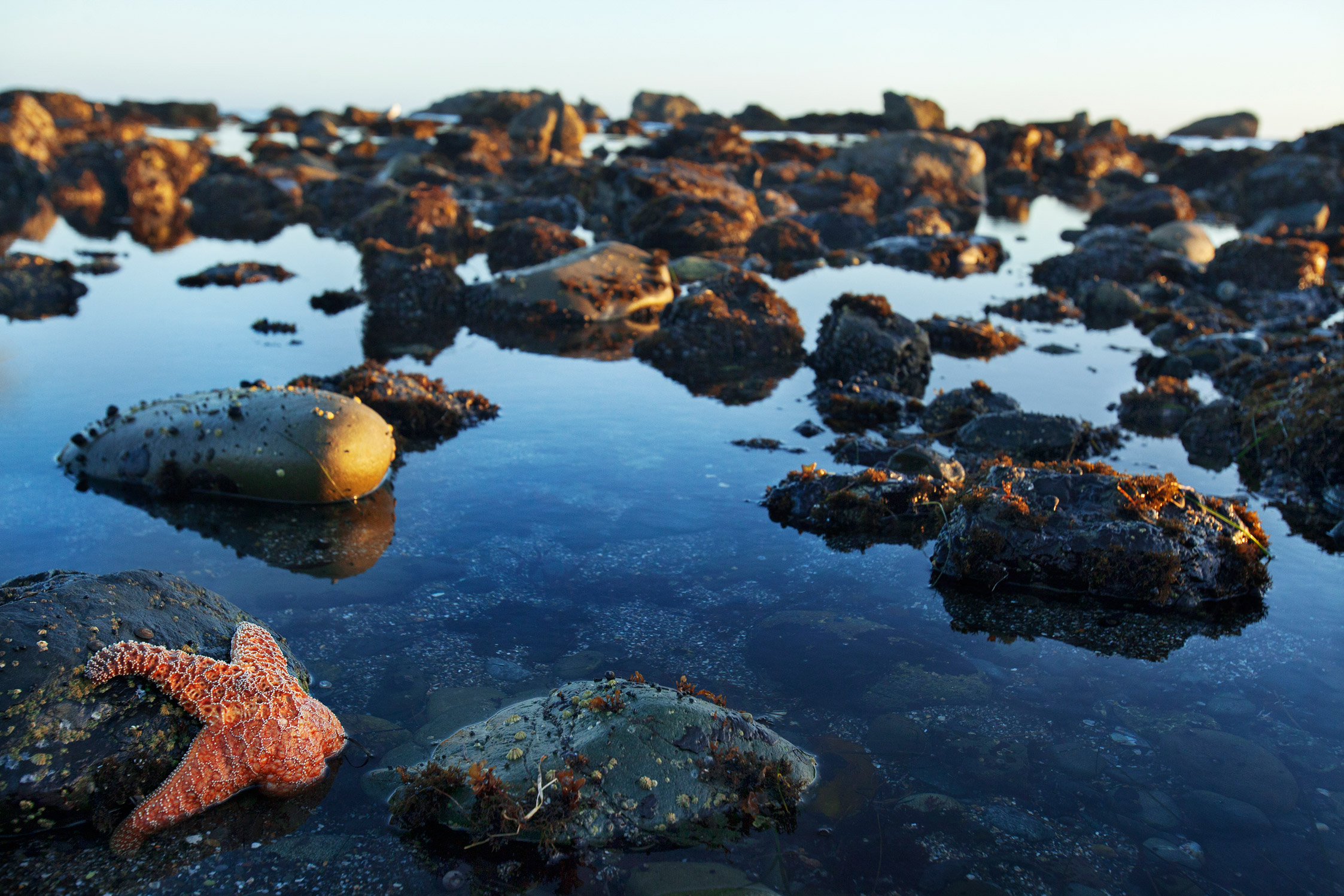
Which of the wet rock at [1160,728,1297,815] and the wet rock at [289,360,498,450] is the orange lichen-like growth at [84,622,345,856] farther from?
the wet rock at [289,360,498,450]

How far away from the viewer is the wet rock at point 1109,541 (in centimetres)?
794

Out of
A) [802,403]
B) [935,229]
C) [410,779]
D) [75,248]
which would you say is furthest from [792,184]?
[410,779]

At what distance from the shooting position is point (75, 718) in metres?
5.08

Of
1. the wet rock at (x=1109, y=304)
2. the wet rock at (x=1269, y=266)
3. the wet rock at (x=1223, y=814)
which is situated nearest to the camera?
the wet rock at (x=1223, y=814)

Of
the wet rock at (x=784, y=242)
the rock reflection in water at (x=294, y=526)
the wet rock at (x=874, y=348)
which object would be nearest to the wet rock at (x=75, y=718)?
the rock reflection in water at (x=294, y=526)

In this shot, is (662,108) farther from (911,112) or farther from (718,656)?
(718,656)

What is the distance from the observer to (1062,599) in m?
7.99

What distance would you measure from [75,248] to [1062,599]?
28294 mm

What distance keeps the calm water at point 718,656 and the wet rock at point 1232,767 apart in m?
0.07

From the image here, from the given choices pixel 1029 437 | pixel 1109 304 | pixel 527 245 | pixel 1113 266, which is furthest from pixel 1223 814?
pixel 1113 266

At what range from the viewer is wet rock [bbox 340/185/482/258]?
2680 centimetres

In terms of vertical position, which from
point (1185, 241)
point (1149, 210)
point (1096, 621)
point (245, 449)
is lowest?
point (1096, 621)

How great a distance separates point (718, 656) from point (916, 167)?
130 ft

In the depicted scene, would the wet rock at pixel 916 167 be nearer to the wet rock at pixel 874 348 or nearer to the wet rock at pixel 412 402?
the wet rock at pixel 874 348
